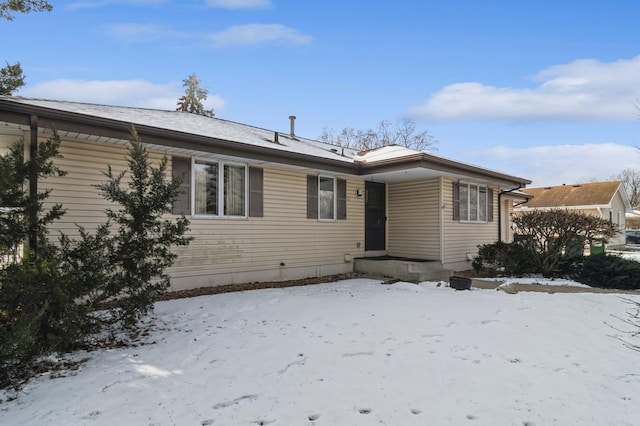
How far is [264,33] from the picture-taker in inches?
370

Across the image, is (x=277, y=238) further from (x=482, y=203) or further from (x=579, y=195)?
(x=579, y=195)

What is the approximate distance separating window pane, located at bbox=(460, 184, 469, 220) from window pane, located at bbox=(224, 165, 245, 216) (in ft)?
21.6

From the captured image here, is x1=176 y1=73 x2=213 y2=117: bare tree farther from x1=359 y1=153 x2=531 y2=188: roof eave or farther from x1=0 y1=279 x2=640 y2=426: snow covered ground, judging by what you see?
x1=0 y1=279 x2=640 y2=426: snow covered ground

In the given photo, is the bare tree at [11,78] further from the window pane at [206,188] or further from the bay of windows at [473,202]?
the bay of windows at [473,202]

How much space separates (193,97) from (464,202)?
2954cm

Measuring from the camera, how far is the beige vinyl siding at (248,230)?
610 centimetres

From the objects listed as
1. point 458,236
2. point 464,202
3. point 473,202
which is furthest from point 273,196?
point 473,202

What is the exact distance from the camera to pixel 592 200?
2430 cm

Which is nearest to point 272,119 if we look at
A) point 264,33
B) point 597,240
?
point 264,33

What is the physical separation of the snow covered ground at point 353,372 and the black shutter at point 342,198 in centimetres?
455

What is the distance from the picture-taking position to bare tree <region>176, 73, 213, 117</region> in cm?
3375

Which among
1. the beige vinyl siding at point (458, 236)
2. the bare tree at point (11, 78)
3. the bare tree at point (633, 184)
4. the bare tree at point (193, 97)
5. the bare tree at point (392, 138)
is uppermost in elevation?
the bare tree at point (193, 97)

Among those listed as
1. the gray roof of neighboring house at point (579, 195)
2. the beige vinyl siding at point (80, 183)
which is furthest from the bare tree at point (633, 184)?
the beige vinyl siding at point (80, 183)

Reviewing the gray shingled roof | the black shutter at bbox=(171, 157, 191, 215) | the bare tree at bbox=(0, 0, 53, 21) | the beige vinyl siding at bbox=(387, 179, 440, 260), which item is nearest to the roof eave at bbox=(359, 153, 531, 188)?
the beige vinyl siding at bbox=(387, 179, 440, 260)
